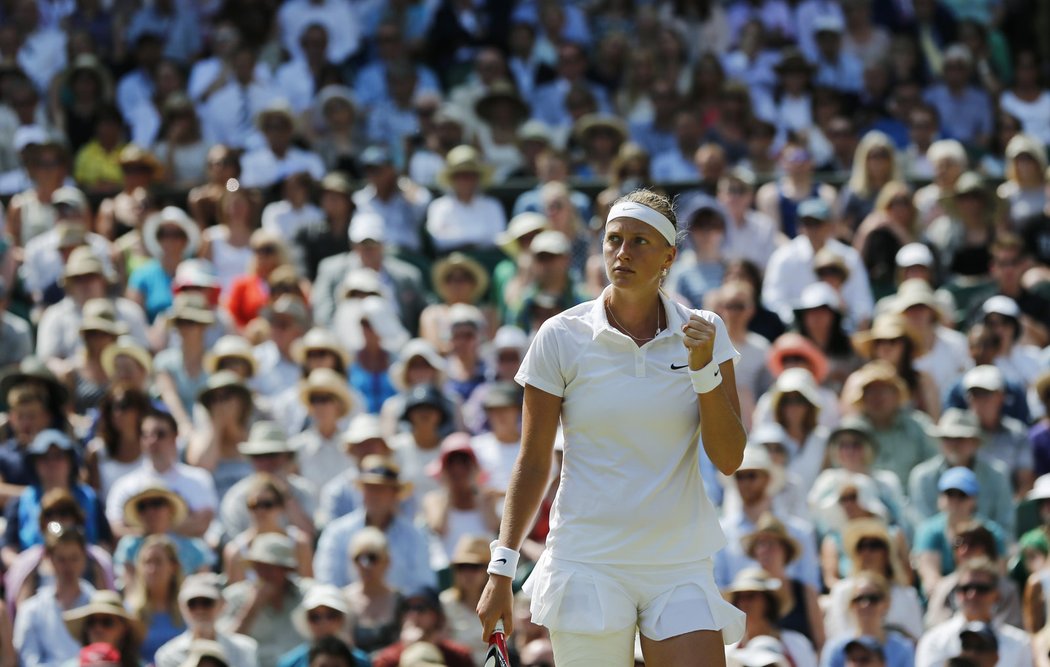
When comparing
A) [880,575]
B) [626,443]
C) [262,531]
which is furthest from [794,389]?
[626,443]

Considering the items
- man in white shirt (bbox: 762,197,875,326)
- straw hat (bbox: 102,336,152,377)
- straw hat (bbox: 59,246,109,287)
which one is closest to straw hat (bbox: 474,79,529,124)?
man in white shirt (bbox: 762,197,875,326)

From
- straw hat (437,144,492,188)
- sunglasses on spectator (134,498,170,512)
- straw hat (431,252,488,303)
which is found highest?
straw hat (437,144,492,188)

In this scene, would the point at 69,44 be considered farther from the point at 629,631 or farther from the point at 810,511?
the point at 629,631

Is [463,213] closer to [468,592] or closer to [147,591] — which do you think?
[468,592]

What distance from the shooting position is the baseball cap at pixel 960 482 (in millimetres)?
9492

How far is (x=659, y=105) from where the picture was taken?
47.7 ft

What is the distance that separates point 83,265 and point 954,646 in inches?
231

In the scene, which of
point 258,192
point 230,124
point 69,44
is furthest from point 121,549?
point 69,44

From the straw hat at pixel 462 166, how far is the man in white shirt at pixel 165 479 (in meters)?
3.74

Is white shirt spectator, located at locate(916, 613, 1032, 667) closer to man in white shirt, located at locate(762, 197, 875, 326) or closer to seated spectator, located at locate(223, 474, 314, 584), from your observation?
seated spectator, located at locate(223, 474, 314, 584)

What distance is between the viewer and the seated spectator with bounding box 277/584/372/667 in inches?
335

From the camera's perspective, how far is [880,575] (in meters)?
8.81

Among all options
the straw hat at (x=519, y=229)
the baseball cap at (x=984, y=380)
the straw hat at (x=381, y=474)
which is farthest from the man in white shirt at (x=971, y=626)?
the straw hat at (x=519, y=229)

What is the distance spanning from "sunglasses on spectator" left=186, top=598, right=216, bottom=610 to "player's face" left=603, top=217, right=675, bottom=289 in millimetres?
4228
